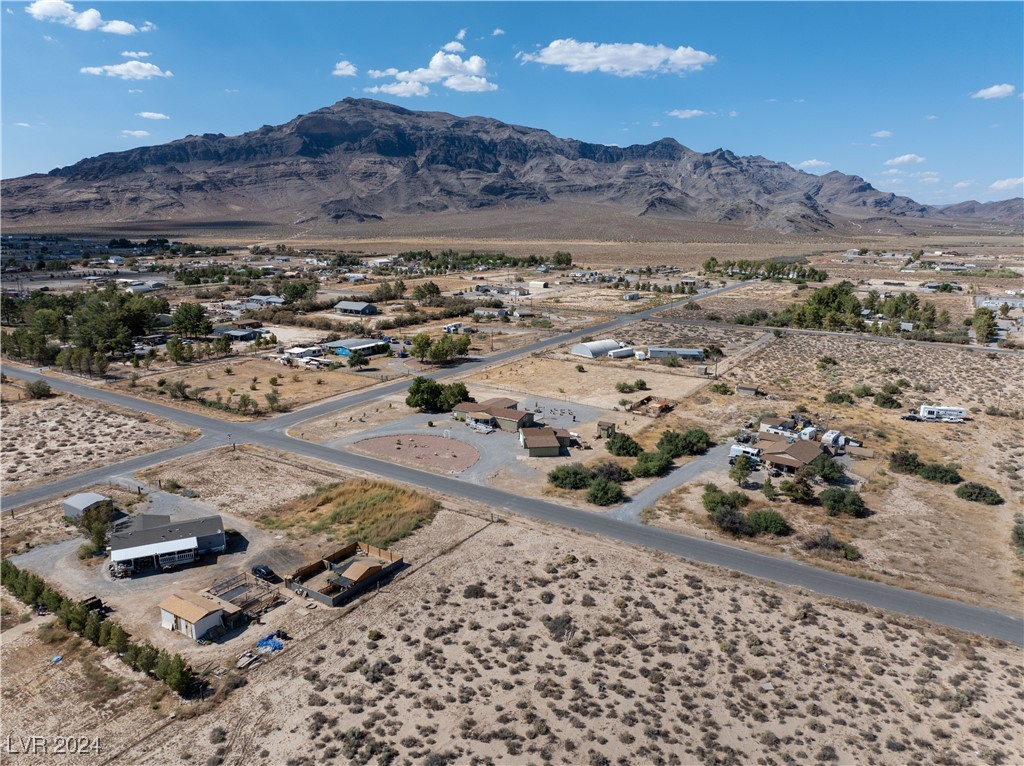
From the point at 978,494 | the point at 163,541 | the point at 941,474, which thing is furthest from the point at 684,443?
the point at 163,541

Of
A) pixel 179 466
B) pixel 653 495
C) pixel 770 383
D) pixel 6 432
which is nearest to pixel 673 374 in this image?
pixel 770 383

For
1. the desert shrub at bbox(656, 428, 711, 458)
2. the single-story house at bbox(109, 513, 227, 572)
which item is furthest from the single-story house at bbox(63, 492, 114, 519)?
the desert shrub at bbox(656, 428, 711, 458)

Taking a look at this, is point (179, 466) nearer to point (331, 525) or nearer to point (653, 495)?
point (331, 525)

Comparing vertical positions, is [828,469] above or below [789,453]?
below

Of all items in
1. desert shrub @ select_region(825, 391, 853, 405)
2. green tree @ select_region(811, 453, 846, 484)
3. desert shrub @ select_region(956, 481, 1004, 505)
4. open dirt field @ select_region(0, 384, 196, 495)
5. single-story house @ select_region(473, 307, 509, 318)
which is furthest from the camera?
single-story house @ select_region(473, 307, 509, 318)

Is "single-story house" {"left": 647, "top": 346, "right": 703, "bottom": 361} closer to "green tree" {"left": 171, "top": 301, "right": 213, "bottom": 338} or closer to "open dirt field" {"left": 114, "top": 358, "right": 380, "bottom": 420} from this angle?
"open dirt field" {"left": 114, "top": 358, "right": 380, "bottom": 420}

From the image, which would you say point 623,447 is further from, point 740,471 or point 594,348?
point 594,348
